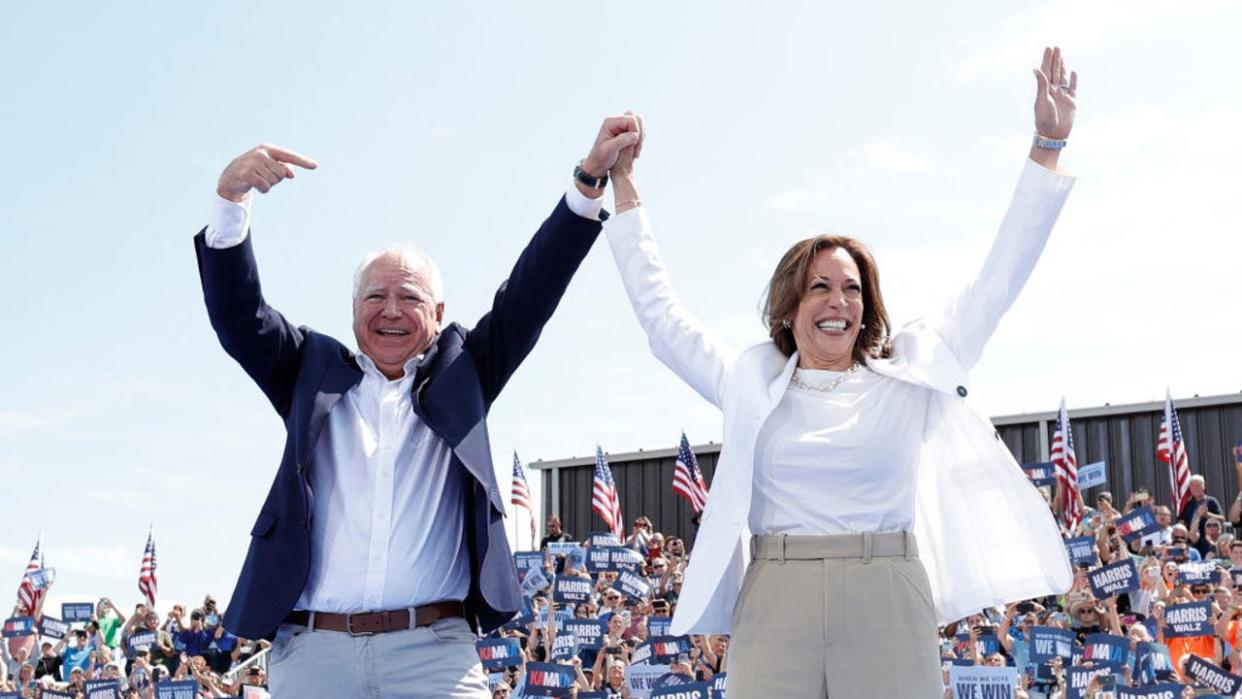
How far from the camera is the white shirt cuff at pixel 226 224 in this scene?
132 inches

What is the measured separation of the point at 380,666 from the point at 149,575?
19021 mm

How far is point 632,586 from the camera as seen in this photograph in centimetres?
1512

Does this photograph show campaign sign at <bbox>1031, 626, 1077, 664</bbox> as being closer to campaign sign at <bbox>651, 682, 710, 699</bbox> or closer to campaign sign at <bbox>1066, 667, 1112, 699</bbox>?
campaign sign at <bbox>1066, 667, 1112, 699</bbox>

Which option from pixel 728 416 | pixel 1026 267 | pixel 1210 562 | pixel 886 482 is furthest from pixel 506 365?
pixel 1210 562

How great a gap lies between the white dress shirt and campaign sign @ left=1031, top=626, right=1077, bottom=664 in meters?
8.55

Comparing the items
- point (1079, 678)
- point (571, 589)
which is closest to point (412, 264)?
point (1079, 678)

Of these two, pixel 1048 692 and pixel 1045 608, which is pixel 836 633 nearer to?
pixel 1048 692

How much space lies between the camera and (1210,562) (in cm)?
1275

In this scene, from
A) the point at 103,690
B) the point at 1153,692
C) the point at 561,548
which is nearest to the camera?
the point at 1153,692

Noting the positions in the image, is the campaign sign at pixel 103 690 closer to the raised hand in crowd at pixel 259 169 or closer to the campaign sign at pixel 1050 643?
the campaign sign at pixel 1050 643

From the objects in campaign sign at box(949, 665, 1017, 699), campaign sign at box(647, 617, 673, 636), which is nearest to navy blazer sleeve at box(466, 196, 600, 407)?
campaign sign at box(949, 665, 1017, 699)

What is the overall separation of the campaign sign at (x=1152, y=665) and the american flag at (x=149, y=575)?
14.7 m

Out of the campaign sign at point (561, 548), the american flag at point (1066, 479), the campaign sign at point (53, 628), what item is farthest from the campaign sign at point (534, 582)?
the american flag at point (1066, 479)

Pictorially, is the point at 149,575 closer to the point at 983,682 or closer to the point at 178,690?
the point at 178,690
